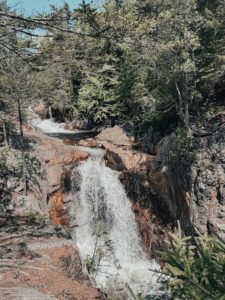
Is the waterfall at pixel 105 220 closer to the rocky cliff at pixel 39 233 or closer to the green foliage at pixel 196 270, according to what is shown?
the rocky cliff at pixel 39 233

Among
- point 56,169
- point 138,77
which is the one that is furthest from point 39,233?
point 138,77

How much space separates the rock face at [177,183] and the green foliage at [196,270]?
11.7 metres

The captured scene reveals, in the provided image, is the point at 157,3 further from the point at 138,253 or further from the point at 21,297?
the point at 21,297

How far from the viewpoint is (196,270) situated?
5.47 metres

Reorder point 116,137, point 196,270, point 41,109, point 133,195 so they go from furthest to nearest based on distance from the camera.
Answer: point 41,109 < point 116,137 < point 133,195 < point 196,270

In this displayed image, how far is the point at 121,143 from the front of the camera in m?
25.4

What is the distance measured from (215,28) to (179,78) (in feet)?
12.7

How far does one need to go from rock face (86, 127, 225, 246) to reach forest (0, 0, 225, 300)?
0.65 m

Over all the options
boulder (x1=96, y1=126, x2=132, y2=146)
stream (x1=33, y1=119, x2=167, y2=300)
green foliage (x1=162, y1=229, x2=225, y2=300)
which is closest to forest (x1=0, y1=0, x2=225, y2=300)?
green foliage (x1=162, y1=229, x2=225, y2=300)

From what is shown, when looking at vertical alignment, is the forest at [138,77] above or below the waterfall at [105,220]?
above

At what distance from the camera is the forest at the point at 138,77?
615 centimetres

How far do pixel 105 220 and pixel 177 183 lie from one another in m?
4.35

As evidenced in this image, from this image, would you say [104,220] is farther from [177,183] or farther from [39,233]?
[39,233]

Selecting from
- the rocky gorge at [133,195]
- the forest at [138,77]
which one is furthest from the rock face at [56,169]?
the forest at [138,77]
